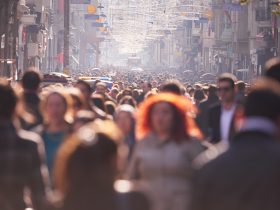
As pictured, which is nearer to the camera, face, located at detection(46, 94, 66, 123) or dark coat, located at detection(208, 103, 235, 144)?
face, located at detection(46, 94, 66, 123)

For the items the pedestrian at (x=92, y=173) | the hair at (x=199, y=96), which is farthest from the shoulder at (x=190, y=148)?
the hair at (x=199, y=96)

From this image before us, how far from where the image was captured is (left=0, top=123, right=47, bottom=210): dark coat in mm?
7402

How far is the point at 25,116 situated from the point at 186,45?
164 metres

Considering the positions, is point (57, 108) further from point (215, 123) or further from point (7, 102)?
point (215, 123)

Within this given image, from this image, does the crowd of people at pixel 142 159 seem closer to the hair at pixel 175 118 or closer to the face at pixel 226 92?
the hair at pixel 175 118

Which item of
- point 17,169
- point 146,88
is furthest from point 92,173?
point 146,88

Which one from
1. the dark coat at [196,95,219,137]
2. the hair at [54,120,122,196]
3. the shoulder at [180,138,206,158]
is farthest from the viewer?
the dark coat at [196,95,219,137]

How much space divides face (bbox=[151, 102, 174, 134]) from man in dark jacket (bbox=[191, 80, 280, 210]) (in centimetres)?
228

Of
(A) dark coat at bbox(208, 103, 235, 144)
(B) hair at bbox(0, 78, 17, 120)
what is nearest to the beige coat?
(B) hair at bbox(0, 78, 17, 120)

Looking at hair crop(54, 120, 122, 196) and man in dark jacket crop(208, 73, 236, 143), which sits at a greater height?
hair crop(54, 120, 122, 196)

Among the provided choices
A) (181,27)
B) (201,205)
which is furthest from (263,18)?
(181,27)

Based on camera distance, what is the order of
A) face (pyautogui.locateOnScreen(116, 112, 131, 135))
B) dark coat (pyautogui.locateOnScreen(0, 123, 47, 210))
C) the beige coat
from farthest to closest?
face (pyautogui.locateOnScreen(116, 112, 131, 135)) < the beige coat < dark coat (pyautogui.locateOnScreen(0, 123, 47, 210))

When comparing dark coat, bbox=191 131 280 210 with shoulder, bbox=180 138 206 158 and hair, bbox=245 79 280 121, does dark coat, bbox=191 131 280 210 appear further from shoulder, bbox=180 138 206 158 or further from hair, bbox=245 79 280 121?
shoulder, bbox=180 138 206 158

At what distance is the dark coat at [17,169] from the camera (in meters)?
7.40
